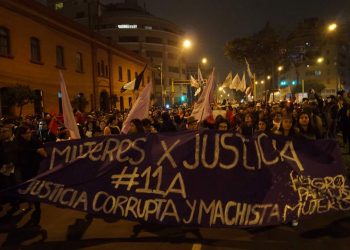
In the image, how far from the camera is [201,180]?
528 centimetres

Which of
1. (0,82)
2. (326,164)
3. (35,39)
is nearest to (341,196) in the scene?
(326,164)

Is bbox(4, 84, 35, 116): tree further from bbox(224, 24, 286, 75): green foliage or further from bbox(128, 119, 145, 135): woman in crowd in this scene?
bbox(224, 24, 286, 75): green foliage

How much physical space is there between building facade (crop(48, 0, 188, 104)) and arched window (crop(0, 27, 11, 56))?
5016 cm

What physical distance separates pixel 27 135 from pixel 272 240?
166 inches

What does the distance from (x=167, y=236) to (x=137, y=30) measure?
71027 mm

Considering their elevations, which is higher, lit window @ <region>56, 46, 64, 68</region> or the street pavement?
lit window @ <region>56, 46, 64, 68</region>

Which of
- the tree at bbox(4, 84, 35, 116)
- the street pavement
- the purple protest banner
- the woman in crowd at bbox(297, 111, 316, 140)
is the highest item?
the tree at bbox(4, 84, 35, 116)

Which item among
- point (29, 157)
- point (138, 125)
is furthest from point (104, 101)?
point (29, 157)

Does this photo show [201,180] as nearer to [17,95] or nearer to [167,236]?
[167,236]

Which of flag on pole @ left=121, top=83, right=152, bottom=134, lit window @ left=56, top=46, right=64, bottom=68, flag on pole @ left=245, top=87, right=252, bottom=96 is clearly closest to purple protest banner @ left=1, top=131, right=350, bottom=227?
flag on pole @ left=121, top=83, right=152, bottom=134

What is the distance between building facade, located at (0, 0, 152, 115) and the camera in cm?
1861

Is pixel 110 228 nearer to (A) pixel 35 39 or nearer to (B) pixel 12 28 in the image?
(B) pixel 12 28

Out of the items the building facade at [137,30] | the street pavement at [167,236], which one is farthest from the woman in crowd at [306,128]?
the building facade at [137,30]

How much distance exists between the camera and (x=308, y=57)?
47.0 metres
